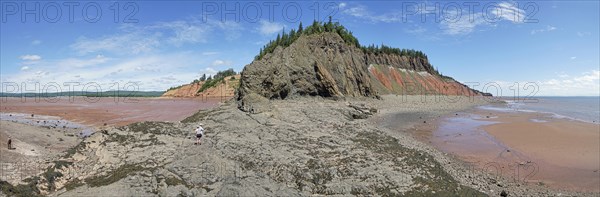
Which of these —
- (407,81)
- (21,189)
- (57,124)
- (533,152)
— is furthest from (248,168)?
(407,81)

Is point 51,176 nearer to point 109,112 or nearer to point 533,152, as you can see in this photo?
point 533,152

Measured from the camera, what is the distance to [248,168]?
12109mm

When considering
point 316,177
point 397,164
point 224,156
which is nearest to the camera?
point 316,177

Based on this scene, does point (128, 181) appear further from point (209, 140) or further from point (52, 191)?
point (209, 140)

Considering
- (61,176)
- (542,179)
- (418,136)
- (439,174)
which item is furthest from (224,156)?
(418,136)

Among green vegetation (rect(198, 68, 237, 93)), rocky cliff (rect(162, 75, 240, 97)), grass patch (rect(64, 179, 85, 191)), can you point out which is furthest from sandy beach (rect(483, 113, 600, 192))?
green vegetation (rect(198, 68, 237, 93))

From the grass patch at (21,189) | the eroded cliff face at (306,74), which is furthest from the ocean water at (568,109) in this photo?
the grass patch at (21,189)

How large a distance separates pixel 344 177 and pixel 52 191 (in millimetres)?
9107

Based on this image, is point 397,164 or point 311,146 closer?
point 397,164

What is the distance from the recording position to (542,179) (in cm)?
1474

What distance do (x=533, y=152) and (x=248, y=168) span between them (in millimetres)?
17439

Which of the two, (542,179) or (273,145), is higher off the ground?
(273,145)

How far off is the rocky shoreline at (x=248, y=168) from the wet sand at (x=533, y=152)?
5.31 ft

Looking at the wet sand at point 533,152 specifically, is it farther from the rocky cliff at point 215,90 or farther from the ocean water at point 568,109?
the rocky cliff at point 215,90
